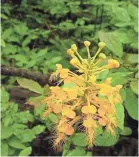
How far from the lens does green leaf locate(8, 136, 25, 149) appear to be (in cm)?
213

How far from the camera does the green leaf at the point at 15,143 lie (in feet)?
7.00

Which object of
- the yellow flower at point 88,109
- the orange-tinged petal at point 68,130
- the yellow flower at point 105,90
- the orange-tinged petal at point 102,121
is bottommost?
the orange-tinged petal at point 68,130

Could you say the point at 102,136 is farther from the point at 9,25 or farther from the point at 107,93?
the point at 9,25

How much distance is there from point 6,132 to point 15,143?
0.08 metres

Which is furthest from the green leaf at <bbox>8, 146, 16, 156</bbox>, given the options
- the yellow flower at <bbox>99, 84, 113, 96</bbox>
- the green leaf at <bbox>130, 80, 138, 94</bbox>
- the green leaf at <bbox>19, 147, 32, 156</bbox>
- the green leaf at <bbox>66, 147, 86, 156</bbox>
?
the yellow flower at <bbox>99, 84, 113, 96</bbox>

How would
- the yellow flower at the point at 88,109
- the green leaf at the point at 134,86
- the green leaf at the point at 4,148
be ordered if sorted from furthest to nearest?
1. the green leaf at the point at 4,148
2. the green leaf at the point at 134,86
3. the yellow flower at the point at 88,109

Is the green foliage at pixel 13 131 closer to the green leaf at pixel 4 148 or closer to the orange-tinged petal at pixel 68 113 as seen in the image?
the green leaf at pixel 4 148

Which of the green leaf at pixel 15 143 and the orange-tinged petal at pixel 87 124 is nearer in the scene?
the orange-tinged petal at pixel 87 124

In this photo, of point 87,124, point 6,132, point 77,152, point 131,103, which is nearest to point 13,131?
point 6,132

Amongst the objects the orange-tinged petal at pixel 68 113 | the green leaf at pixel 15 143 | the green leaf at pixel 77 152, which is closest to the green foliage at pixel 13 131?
the green leaf at pixel 15 143

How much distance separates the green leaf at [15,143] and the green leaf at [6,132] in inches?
2.3

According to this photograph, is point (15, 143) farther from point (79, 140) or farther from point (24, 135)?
point (79, 140)

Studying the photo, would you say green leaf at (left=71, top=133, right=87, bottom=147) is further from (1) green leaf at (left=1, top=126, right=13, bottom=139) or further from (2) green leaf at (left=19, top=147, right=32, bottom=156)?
(1) green leaf at (left=1, top=126, right=13, bottom=139)

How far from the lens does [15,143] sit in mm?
2154
